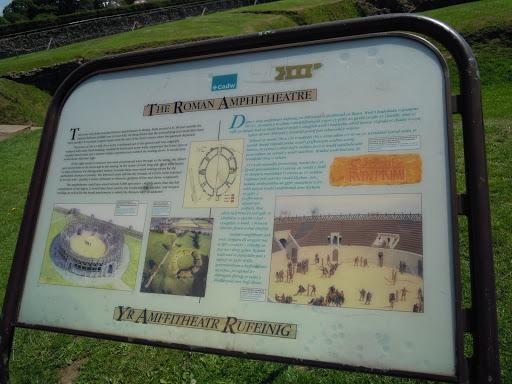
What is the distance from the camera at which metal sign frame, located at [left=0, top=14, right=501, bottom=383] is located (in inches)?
→ 51.5

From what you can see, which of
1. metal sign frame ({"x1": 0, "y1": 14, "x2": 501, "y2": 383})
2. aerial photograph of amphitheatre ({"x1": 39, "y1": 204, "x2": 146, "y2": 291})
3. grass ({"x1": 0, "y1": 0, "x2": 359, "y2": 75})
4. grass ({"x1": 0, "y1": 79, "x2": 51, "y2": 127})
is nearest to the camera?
metal sign frame ({"x1": 0, "y1": 14, "x2": 501, "y2": 383})

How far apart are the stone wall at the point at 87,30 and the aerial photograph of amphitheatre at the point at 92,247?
2337 centimetres

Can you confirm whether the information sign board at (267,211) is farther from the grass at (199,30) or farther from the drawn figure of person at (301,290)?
the grass at (199,30)

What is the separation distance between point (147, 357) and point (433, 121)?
7.37ft

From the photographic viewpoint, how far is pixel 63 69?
47.2 ft

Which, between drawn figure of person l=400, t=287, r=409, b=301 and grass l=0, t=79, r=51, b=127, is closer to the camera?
drawn figure of person l=400, t=287, r=409, b=301

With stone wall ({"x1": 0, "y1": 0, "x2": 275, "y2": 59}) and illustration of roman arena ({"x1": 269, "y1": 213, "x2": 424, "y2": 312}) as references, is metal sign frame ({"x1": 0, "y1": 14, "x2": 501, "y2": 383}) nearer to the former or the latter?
illustration of roman arena ({"x1": 269, "y1": 213, "x2": 424, "y2": 312})

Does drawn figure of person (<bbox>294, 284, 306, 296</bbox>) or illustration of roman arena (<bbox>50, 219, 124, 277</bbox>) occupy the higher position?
illustration of roman arena (<bbox>50, 219, 124, 277</bbox>)

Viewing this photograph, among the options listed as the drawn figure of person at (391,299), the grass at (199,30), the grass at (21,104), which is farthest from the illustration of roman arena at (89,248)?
the grass at (199,30)

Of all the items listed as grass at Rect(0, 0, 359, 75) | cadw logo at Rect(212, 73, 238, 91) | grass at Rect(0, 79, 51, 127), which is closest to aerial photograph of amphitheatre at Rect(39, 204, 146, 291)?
cadw logo at Rect(212, 73, 238, 91)

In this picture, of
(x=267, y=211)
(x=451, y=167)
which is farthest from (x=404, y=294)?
(x=267, y=211)

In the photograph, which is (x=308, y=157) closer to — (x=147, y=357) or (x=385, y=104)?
(x=385, y=104)

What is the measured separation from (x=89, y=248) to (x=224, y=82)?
96cm

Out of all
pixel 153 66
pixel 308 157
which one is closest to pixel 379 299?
pixel 308 157
